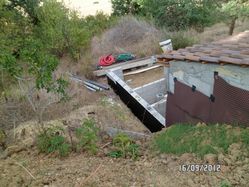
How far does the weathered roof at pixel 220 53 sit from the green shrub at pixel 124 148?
2035 mm

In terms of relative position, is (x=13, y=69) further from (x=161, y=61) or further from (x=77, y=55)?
(x=77, y=55)

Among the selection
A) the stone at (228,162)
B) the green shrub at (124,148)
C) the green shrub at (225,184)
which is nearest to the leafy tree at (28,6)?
the green shrub at (124,148)

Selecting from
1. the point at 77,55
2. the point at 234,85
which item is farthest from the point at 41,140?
the point at 77,55

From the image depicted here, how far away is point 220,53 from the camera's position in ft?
18.4

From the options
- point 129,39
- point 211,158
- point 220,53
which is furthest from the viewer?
point 129,39

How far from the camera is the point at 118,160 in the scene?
16.8 feet

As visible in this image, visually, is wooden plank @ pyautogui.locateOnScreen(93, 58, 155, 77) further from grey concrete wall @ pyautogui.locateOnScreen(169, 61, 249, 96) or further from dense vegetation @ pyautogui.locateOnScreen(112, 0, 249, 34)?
grey concrete wall @ pyautogui.locateOnScreen(169, 61, 249, 96)

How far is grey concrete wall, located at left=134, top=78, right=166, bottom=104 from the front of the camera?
9719mm

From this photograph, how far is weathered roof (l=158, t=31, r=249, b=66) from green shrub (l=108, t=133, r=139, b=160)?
2.04 metres

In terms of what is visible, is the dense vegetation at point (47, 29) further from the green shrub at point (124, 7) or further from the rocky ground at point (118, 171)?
the rocky ground at point (118, 171)

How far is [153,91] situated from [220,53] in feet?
14.7

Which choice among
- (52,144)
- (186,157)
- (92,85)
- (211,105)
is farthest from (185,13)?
(52,144)
